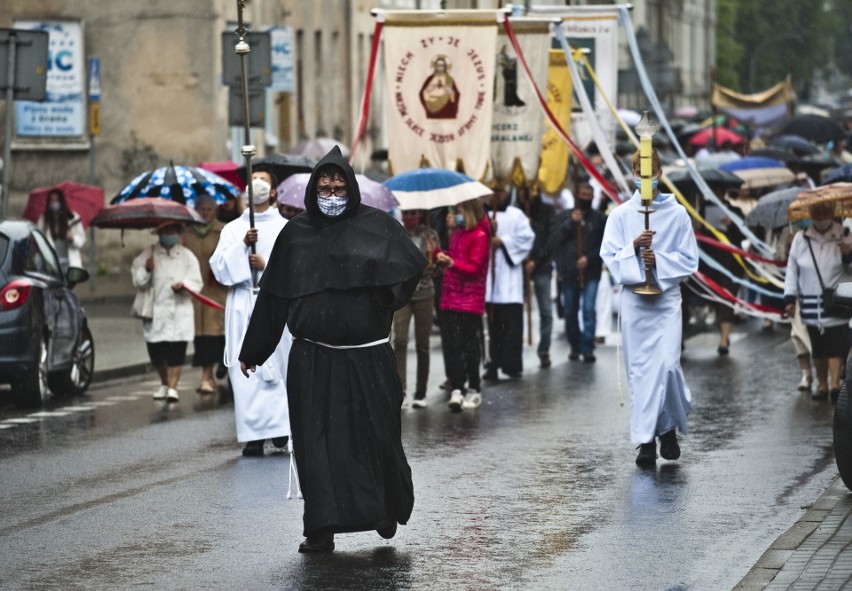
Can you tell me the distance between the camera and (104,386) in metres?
18.8

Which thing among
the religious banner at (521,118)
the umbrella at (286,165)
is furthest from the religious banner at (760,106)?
the umbrella at (286,165)

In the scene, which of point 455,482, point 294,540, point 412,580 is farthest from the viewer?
point 455,482

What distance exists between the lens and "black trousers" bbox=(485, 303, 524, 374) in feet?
61.8

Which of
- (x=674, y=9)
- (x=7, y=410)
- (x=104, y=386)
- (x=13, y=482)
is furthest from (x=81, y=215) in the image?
(x=674, y=9)

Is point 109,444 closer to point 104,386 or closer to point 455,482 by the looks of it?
point 455,482

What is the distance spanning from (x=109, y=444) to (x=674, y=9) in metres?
79.0

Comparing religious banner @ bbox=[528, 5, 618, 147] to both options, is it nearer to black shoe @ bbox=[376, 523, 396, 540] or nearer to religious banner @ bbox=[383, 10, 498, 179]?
religious banner @ bbox=[383, 10, 498, 179]

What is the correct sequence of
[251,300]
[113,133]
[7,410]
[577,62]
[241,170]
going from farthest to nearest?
[113,133], [577,62], [241,170], [7,410], [251,300]

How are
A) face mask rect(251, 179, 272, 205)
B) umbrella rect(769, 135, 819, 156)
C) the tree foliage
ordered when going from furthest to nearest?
the tree foliage, umbrella rect(769, 135, 819, 156), face mask rect(251, 179, 272, 205)

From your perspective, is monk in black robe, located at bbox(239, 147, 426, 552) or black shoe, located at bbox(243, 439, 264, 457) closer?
monk in black robe, located at bbox(239, 147, 426, 552)

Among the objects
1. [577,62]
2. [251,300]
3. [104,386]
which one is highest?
[577,62]

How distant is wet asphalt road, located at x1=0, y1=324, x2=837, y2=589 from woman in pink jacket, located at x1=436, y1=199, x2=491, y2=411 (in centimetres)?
32

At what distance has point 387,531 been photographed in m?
9.63

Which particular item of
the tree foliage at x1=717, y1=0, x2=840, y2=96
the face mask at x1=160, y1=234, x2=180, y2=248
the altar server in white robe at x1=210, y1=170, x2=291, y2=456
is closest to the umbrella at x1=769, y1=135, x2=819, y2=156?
the face mask at x1=160, y1=234, x2=180, y2=248
